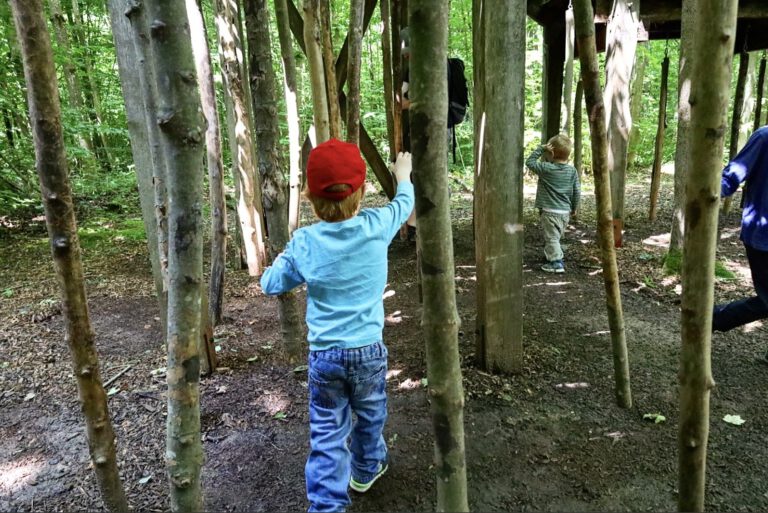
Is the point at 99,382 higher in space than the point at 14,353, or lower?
higher

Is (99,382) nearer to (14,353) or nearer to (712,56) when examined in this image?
(712,56)

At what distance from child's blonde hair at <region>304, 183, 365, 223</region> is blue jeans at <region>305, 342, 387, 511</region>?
2.10ft

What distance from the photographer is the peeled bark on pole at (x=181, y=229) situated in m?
1.48

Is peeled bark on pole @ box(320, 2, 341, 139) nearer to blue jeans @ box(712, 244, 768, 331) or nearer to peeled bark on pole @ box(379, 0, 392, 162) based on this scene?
peeled bark on pole @ box(379, 0, 392, 162)

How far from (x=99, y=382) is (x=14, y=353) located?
351 centimetres

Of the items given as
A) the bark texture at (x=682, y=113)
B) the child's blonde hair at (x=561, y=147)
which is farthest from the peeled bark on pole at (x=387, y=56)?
the bark texture at (x=682, y=113)

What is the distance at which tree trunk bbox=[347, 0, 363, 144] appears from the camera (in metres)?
3.82

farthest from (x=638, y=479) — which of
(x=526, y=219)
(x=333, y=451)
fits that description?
(x=526, y=219)

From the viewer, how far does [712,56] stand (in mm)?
1423

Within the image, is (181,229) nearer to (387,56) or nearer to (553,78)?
(387,56)

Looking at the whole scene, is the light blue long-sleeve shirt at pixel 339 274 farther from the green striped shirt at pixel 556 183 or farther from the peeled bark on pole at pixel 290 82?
the green striped shirt at pixel 556 183

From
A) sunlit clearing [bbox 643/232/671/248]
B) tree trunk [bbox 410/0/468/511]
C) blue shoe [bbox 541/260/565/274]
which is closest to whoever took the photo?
tree trunk [bbox 410/0/468/511]

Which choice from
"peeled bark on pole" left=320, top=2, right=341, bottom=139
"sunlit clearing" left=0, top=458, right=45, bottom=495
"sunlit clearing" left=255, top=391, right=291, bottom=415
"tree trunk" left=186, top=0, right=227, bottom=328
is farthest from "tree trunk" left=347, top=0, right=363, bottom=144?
"sunlit clearing" left=0, top=458, right=45, bottom=495

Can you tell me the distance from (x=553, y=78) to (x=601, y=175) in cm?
622
